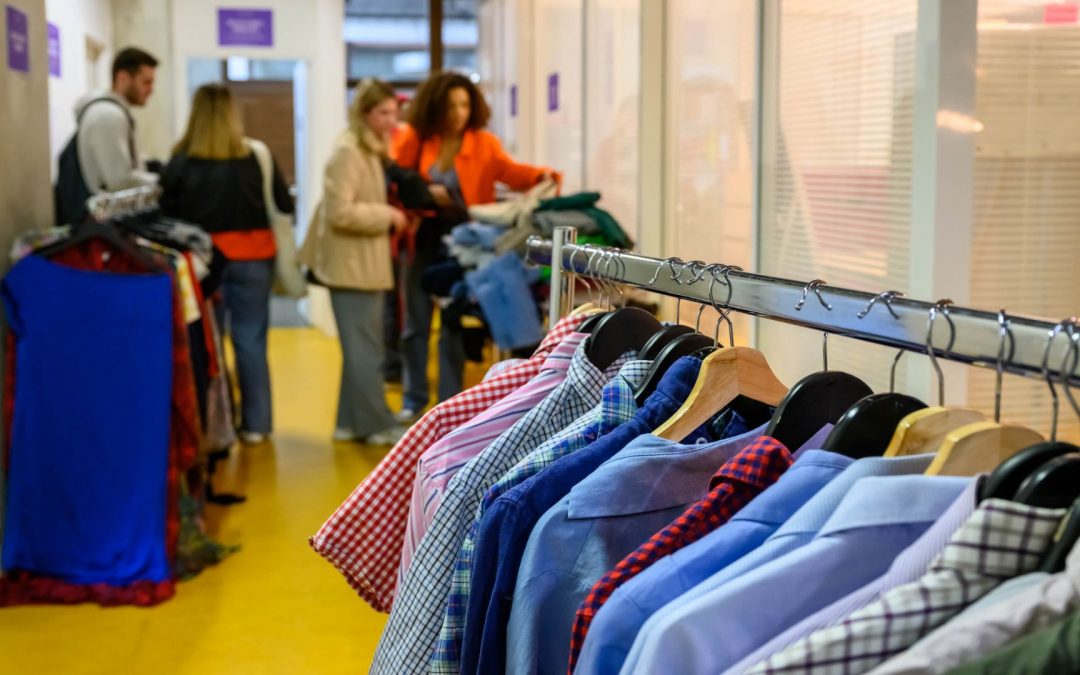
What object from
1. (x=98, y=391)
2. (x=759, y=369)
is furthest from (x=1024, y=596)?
(x=98, y=391)

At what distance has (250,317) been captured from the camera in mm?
5758

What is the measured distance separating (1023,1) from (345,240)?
11.9 ft

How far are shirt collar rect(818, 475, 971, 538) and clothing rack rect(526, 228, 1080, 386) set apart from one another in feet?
0.35

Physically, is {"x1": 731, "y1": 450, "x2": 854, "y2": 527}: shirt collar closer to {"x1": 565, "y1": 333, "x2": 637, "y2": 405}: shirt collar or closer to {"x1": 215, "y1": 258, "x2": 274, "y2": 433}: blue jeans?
{"x1": 565, "y1": 333, "x2": 637, "y2": 405}: shirt collar

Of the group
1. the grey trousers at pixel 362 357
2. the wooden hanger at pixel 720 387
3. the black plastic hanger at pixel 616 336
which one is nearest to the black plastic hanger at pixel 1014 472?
the wooden hanger at pixel 720 387

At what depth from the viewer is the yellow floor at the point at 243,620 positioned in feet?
10.9

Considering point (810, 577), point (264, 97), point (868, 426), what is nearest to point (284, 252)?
point (868, 426)

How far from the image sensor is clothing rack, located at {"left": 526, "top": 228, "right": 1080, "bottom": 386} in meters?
0.92

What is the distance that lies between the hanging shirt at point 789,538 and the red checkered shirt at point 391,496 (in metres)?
0.78

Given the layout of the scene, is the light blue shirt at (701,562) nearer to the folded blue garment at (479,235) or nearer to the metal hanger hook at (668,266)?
the metal hanger hook at (668,266)

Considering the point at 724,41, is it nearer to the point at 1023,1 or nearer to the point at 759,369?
the point at 1023,1

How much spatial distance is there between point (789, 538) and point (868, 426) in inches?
5.9

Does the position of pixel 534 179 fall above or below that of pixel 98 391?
above

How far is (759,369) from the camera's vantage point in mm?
1360
